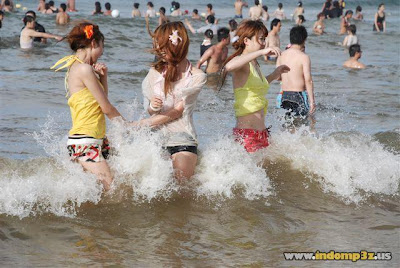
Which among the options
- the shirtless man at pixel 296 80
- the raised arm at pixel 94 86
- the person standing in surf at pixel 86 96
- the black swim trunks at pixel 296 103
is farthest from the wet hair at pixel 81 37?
the black swim trunks at pixel 296 103

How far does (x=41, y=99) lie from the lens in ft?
38.6

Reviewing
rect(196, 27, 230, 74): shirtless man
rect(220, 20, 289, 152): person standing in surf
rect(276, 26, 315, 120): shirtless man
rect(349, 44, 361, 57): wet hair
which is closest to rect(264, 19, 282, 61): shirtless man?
rect(349, 44, 361, 57): wet hair

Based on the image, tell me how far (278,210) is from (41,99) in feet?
22.3

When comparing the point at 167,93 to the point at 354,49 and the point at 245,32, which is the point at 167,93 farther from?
the point at 354,49

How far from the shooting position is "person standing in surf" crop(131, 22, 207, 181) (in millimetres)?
5410

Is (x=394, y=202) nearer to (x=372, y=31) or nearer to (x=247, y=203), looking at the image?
(x=247, y=203)

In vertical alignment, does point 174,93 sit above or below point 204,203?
above

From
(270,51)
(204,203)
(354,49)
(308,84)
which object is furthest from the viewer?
(354,49)

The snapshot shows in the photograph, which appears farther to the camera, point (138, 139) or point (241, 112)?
point (241, 112)

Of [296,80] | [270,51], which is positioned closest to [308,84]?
[296,80]

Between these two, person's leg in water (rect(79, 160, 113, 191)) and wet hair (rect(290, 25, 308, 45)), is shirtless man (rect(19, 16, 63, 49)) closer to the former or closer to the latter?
wet hair (rect(290, 25, 308, 45))

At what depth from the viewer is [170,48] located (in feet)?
17.7

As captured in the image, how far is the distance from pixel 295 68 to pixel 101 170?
3449mm

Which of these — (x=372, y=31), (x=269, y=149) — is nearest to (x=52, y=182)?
(x=269, y=149)
